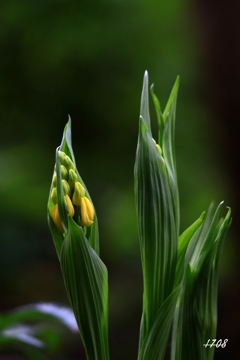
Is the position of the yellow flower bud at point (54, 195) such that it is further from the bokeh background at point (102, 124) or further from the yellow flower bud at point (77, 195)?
the bokeh background at point (102, 124)

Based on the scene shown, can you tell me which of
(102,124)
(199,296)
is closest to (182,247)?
(199,296)

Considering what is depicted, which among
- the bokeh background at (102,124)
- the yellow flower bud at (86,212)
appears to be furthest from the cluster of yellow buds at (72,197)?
the bokeh background at (102,124)

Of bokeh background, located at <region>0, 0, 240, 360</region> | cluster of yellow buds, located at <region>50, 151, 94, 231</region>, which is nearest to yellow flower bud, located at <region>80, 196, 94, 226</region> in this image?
cluster of yellow buds, located at <region>50, 151, 94, 231</region>

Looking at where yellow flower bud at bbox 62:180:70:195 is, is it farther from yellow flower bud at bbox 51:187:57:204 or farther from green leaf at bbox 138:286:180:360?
green leaf at bbox 138:286:180:360

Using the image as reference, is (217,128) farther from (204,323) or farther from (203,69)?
(204,323)

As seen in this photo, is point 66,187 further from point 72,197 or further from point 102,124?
point 102,124
